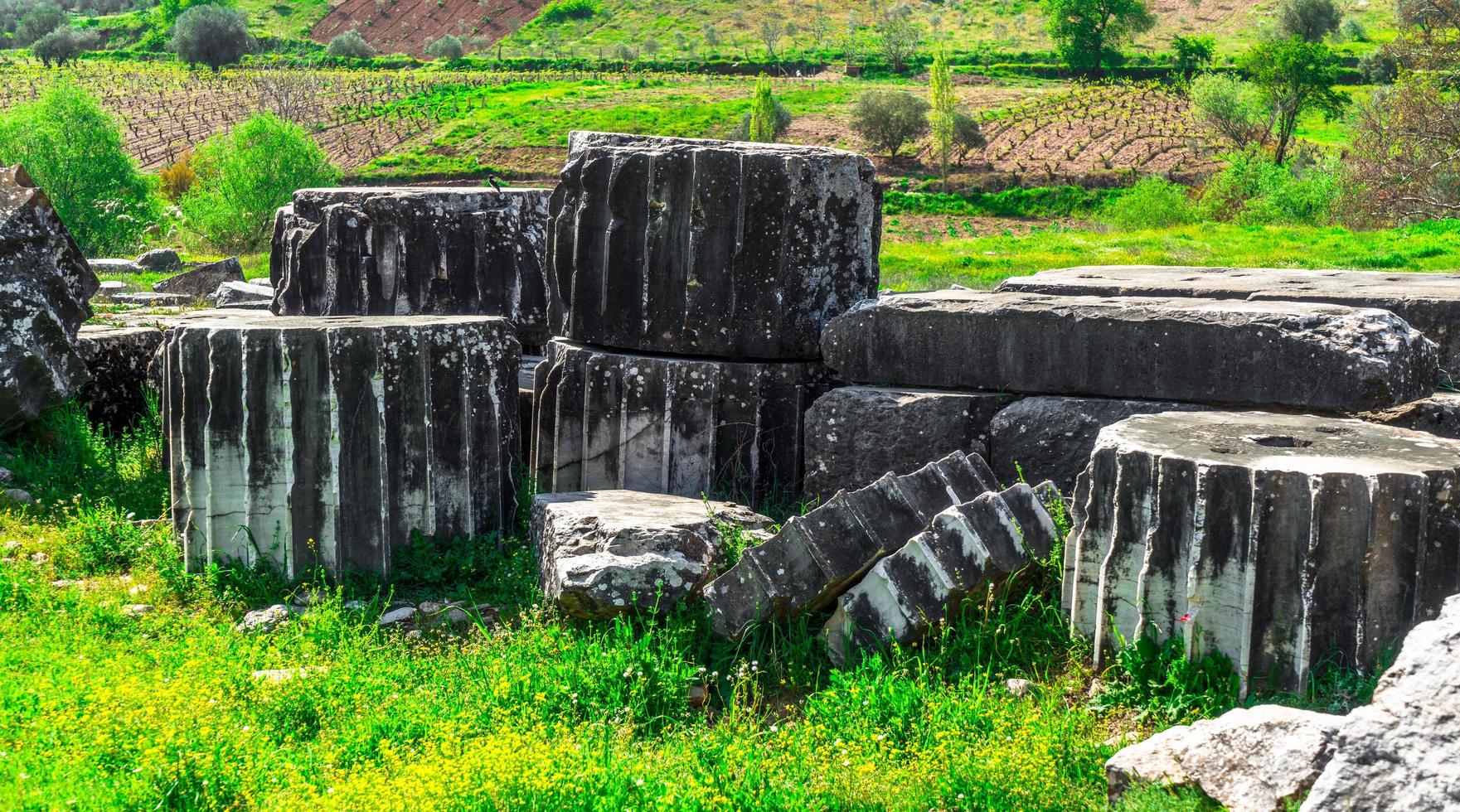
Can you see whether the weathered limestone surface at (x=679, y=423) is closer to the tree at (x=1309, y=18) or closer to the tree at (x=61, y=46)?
the tree at (x=1309, y=18)

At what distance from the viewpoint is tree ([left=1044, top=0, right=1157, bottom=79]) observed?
79.1 meters

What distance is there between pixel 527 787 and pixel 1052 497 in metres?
2.44

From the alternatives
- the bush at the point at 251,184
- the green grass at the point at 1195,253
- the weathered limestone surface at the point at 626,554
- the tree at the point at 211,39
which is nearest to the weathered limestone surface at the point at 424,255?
the weathered limestone surface at the point at 626,554

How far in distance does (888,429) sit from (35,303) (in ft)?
14.8

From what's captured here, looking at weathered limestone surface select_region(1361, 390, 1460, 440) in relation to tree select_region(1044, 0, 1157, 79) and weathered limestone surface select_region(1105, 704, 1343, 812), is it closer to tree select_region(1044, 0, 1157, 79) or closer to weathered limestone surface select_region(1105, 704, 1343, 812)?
weathered limestone surface select_region(1105, 704, 1343, 812)

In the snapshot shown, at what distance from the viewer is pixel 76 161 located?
28719 millimetres

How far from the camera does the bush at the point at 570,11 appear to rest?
105750 millimetres

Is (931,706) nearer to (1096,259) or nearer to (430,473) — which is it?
(430,473)

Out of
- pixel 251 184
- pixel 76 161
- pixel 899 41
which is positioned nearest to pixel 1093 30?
pixel 899 41

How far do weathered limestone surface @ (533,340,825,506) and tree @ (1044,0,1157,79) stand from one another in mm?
77347

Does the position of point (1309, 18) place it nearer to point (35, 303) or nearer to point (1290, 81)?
point (1290, 81)

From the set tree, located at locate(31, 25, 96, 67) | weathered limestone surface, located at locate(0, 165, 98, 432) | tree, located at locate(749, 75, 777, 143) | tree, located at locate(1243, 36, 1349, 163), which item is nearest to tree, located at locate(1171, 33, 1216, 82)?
tree, located at locate(1243, 36, 1349, 163)

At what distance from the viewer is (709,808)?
10.4 ft

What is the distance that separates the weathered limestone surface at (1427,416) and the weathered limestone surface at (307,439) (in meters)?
3.63
